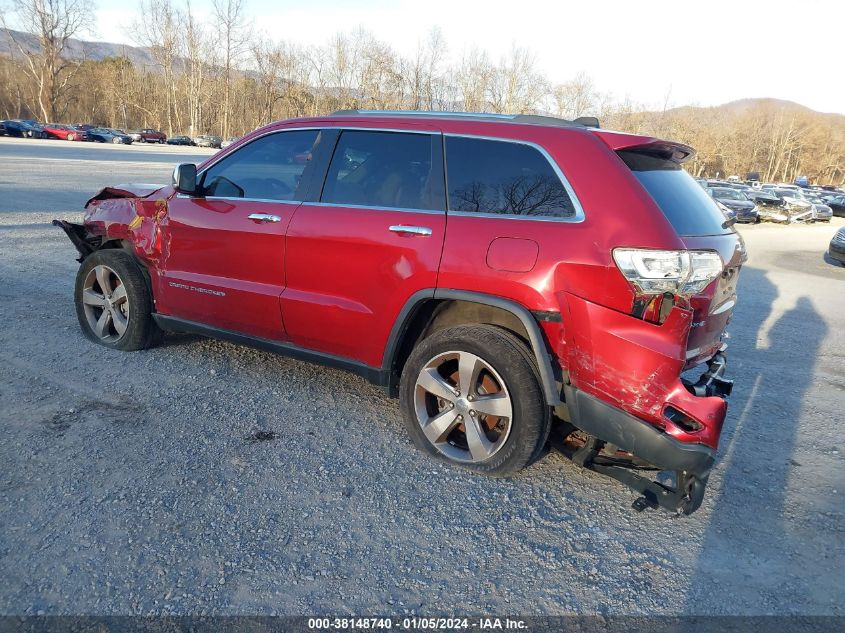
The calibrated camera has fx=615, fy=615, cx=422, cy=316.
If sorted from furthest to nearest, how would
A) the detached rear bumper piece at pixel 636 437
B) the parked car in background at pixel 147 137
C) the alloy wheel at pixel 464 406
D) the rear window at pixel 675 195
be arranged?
the parked car in background at pixel 147 137
the alloy wheel at pixel 464 406
the rear window at pixel 675 195
the detached rear bumper piece at pixel 636 437

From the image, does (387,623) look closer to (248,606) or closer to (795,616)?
(248,606)

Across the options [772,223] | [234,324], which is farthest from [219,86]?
[234,324]

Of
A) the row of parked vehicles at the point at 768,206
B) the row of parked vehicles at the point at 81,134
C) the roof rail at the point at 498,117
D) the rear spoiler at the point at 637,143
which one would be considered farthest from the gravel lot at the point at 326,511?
the row of parked vehicles at the point at 81,134

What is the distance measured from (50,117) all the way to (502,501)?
86155mm

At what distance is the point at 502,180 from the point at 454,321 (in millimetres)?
827

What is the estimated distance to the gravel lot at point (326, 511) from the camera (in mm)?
2443

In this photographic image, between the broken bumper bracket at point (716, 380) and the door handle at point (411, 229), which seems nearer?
the broken bumper bracket at point (716, 380)

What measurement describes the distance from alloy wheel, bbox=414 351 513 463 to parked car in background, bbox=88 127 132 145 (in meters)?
63.4

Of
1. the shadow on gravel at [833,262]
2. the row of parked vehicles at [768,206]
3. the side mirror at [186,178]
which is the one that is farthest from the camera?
the row of parked vehicles at [768,206]

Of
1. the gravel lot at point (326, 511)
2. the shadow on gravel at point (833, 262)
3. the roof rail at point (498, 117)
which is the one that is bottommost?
the gravel lot at point (326, 511)

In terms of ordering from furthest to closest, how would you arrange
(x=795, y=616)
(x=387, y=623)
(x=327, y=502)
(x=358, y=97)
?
(x=358, y=97)
(x=327, y=502)
(x=795, y=616)
(x=387, y=623)

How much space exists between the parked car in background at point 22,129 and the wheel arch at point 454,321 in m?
60.4

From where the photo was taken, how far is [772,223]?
3069 centimetres

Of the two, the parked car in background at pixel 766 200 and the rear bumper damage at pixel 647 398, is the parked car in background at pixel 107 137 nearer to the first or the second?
the parked car in background at pixel 766 200
